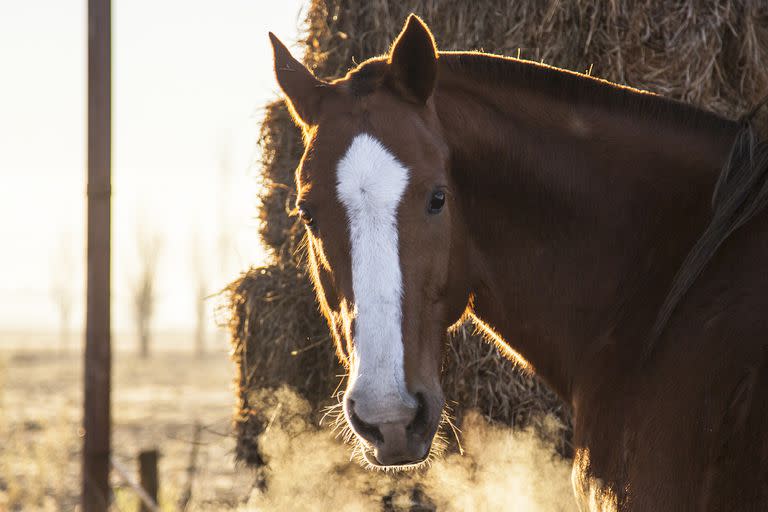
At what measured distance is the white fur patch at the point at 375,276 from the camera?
2125mm

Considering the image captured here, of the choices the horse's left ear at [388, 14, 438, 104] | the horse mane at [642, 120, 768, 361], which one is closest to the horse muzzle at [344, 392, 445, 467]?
the horse mane at [642, 120, 768, 361]

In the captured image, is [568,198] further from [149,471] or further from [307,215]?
[149,471]

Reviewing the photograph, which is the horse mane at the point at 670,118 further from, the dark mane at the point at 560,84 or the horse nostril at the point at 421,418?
the horse nostril at the point at 421,418

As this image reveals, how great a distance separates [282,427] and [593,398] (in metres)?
2.15

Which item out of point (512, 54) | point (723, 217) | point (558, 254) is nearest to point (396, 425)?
point (558, 254)

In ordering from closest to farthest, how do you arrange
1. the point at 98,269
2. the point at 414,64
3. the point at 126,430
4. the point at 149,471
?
the point at 414,64
the point at 98,269
the point at 149,471
the point at 126,430

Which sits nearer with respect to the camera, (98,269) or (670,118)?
(670,118)

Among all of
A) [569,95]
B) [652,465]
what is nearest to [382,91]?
[569,95]

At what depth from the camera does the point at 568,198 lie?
2.56m

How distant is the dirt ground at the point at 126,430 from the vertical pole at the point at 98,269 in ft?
1.66

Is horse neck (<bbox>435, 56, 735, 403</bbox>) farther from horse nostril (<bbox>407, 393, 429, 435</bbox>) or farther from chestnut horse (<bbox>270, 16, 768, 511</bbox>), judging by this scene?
horse nostril (<bbox>407, 393, 429, 435</bbox>)

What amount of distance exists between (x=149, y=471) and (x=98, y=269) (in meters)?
1.67

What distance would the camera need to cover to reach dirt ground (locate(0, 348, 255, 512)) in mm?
6066

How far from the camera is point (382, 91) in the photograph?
250cm
